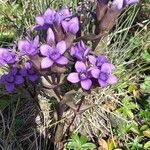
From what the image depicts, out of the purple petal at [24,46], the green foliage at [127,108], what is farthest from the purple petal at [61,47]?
the green foliage at [127,108]

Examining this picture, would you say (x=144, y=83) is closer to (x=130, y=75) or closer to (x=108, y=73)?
(x=130, y=75)

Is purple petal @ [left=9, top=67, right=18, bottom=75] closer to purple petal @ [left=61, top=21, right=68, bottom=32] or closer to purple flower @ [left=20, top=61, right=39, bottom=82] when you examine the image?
purple flower @ [left=20, top=61, right=39, bottom=82]

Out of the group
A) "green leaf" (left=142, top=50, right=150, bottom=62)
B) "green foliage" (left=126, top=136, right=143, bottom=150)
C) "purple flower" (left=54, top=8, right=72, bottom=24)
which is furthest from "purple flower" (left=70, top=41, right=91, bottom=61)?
"green leaf" (left=142, top=50, right=150, bottom=62)

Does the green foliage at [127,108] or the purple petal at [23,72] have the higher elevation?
the purple petal at [23,72]

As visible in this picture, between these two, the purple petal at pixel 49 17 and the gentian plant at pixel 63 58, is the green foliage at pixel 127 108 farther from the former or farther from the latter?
the purple petal at pixel 49 17

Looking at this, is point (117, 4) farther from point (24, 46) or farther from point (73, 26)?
point (24, 46)

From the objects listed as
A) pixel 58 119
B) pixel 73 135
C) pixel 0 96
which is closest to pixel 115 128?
pixel 73 135

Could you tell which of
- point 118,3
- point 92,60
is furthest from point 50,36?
point 118,3

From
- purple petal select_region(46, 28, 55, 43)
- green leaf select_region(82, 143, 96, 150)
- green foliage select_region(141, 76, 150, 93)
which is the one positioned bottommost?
green leaf select_region(82, 143, 96, 150)
